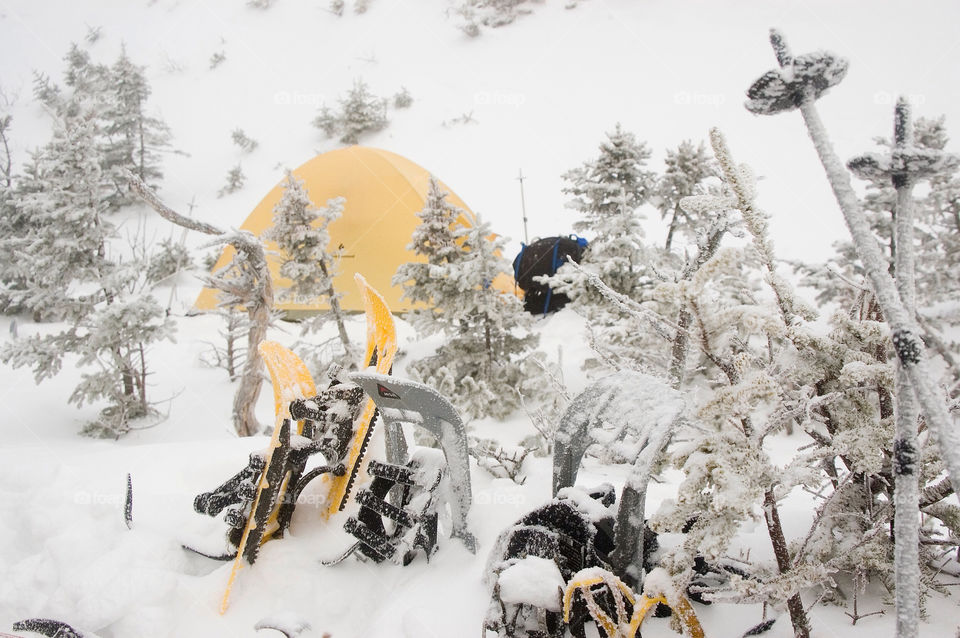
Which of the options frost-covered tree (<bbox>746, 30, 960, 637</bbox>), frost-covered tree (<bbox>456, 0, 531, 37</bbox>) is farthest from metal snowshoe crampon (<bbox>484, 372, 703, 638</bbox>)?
frost-covered tree (<bbox>456, 0, 531, 37</bbox>)

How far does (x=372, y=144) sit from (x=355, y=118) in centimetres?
109

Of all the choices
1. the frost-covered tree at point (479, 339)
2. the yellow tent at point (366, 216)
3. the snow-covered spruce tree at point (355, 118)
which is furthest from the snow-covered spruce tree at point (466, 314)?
the snow-covered spruce tree at point (355, 118)

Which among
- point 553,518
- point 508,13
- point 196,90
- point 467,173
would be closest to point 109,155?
point 196,90

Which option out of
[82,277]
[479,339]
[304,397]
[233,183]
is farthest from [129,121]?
[304,397]

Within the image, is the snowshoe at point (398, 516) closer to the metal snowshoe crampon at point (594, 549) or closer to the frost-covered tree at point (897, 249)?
the metal snowshoe crampon at point (594, 549)

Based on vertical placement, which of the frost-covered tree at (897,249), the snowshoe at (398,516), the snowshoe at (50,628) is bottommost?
the snowshoe at (50,628)

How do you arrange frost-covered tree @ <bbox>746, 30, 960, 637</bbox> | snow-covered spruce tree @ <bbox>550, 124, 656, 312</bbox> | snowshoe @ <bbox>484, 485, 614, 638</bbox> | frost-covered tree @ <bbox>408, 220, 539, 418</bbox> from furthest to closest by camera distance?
snow-covered spruce tree @ <bbox>550, 124, 656, 312</bbox> → frost-covered tree @ <bbox>408, 220, 539, 418</bbox> → snowshoe @ <bbox>484, 485, 614, 638</bbox> → frost-covered tree @ <bbox>746, 30, 960, 637</bbox>

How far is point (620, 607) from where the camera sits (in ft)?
4.30

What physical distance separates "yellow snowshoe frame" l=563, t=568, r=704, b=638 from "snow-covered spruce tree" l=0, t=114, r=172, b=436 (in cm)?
677

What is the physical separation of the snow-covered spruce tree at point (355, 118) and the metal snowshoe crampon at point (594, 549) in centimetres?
1767

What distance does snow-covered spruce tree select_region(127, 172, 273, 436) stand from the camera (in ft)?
15.6

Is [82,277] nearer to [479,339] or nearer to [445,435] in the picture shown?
[479,339]

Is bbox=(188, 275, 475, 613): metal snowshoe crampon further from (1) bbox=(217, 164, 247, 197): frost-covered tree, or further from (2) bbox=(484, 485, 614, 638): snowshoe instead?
(1) bbox=(217, 164, 247, 197): frost-covered tree

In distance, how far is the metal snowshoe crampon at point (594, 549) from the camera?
53.9 inches
